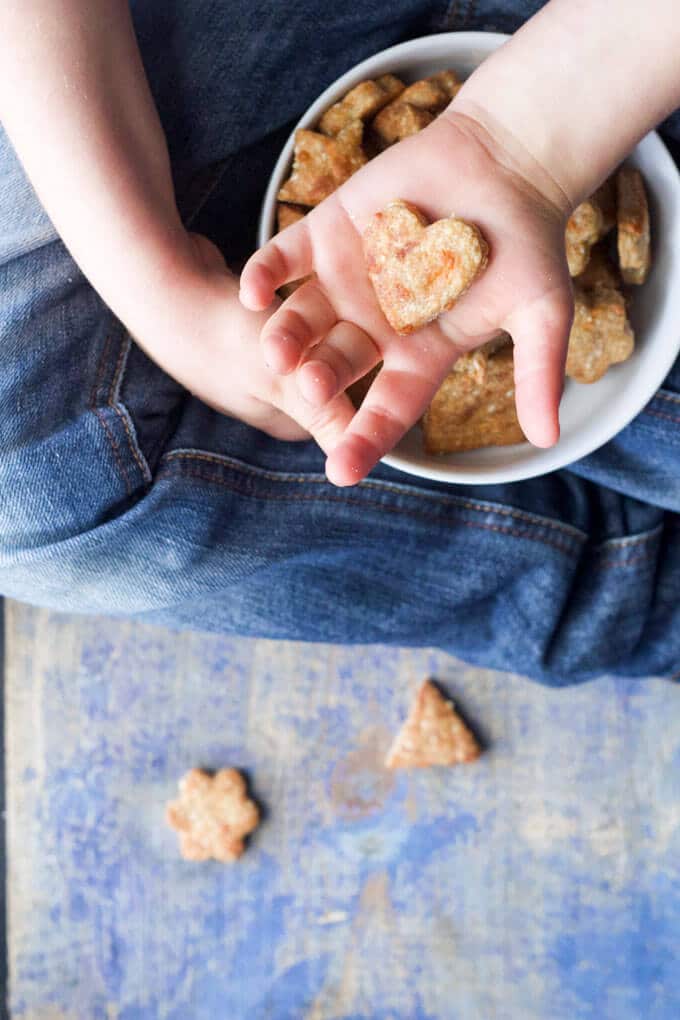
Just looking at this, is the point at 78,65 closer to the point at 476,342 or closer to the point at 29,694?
the point at 476,342

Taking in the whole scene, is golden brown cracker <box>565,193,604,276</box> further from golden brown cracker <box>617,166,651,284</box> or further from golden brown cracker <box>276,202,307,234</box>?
golden brown cracker <box>276,202,307,234</box>

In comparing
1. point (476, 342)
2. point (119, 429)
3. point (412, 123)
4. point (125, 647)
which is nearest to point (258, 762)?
point (125, 647)

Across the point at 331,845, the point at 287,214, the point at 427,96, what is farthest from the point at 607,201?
the point at 331,845

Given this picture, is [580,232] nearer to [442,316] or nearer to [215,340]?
[442,316]

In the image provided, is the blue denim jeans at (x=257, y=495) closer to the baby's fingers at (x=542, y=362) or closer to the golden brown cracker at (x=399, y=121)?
the golden brown cracker at (x=399, y=121)

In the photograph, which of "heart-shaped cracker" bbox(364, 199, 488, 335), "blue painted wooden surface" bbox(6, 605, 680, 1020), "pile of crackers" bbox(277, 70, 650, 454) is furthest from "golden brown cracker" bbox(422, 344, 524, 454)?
"blue painted wooden surface" bbox(6, 605, 680, 1020)
